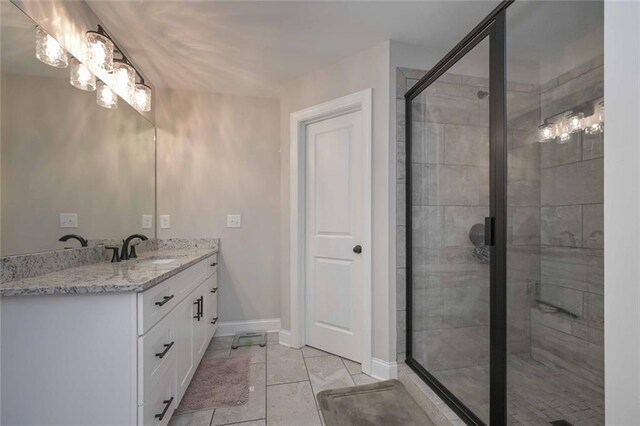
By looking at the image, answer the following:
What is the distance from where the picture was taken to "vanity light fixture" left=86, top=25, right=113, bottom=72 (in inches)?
60.4

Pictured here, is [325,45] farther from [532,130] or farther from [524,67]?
[532,130]

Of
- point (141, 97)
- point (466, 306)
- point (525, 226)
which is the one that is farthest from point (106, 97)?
point (525, 226)

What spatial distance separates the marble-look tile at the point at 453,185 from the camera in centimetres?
171

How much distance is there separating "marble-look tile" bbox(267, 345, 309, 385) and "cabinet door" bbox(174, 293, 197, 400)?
553 millimetres

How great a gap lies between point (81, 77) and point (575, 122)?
314cm

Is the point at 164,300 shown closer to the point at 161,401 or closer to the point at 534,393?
the point at 161,401

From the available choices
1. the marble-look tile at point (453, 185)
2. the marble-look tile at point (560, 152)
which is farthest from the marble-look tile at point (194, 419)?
the marble-look tile at point (560, 152)

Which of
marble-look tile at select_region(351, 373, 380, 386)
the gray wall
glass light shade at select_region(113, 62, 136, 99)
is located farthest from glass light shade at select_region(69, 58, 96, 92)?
marble-look tile at select_region(351, 373, 380, 386)

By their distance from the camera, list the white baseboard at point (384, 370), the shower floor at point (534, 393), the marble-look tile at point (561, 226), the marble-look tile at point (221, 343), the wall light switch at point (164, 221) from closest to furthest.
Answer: the shower floor at point (534, 393), the marble-look tile at point (561, 226), the white baseboard at point (384, 370), the marble-look tile at point (221, 343), the wall light switch at point (164, 221)

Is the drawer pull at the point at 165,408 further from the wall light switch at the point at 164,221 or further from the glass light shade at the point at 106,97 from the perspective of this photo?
the glass light shade at the point at 106,97

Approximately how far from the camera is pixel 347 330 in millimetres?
2186

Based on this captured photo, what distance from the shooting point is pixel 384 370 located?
189cm

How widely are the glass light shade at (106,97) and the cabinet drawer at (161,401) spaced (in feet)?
5.55

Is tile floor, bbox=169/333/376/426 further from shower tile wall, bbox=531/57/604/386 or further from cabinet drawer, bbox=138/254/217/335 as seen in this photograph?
shower tile wall, bbox=531/57/604/386
